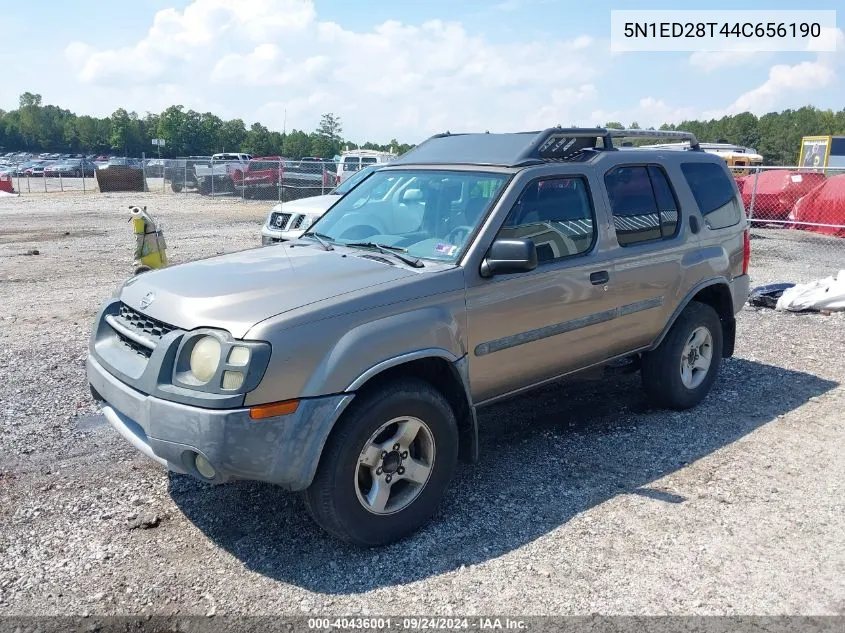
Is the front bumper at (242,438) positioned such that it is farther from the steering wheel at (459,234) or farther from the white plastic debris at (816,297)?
the white plastic debris at (816,297)

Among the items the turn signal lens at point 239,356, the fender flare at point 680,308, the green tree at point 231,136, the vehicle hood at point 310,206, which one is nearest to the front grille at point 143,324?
the turn signal lens at point 239,356

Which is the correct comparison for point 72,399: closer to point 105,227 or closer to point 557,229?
point 557,229

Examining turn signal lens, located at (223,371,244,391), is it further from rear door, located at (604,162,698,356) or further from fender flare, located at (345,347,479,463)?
rear door, located at (604,162,698,356)

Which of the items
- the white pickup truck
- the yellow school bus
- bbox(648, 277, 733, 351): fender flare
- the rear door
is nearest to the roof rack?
the rear door

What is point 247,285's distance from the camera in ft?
11.4

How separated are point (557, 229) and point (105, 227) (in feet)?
55.7

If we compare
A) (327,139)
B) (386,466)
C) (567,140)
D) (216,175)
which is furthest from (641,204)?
(327,139)

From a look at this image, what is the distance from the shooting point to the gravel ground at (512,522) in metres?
3.14

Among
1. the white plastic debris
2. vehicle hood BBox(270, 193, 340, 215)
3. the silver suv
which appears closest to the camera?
the silver suv

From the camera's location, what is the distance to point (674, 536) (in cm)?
363

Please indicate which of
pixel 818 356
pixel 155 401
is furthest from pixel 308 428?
pixel 818 356

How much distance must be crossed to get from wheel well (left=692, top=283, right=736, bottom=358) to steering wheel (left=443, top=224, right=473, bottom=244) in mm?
2370

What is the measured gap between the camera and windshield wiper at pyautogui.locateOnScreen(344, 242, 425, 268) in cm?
379

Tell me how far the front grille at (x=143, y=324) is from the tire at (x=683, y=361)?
343cm
